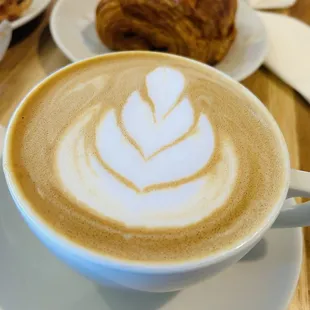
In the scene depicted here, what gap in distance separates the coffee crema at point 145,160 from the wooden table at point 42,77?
→ 0.29m

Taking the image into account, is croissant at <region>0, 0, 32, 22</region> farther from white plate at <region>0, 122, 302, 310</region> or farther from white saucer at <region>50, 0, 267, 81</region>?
white plate at <region>0, 122, 302, 310</region>

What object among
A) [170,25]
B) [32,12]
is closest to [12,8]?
[32,12]

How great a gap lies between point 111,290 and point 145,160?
18 cm

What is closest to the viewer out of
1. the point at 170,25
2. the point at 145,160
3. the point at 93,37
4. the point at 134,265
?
the point at 134,265

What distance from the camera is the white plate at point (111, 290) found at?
1.66ft

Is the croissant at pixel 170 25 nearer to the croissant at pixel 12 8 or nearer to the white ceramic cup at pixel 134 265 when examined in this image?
the croissant at pixel 12 8

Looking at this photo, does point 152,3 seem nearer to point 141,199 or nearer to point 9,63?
point 9,63

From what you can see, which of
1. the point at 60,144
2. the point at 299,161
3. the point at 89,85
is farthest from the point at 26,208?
the point at 299,161

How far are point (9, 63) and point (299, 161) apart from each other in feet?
2.24

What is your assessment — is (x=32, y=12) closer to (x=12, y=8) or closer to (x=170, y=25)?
(x=12, y=8)

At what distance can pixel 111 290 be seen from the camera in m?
0.52

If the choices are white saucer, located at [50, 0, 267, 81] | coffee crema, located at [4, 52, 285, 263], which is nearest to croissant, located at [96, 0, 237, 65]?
white saucer, located at [50, 0, 267, 81]

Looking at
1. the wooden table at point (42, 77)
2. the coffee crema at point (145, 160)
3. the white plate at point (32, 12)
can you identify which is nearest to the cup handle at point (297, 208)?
the coffee crema at point (145, 160)

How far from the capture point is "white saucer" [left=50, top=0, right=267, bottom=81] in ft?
3.03
